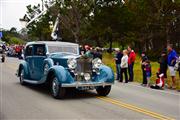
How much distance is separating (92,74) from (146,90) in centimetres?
339

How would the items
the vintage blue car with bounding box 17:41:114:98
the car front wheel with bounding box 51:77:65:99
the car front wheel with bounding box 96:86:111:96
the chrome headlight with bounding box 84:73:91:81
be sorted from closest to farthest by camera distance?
the car front wheel with bounding box 51:77:65:99, the vintage blue car with bounding box 17:41:114:98, the chrome headlight with bounding box 84:73:91:81, the car front wheel with bounding box 96:86:111:96

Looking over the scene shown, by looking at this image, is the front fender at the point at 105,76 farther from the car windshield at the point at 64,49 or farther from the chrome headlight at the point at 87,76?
the car windshield at the point at 64,49

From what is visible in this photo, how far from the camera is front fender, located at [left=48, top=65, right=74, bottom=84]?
13.9m

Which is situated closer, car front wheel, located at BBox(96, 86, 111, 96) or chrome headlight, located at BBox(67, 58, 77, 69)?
chrome headlight, located at BBox(67, 58, 77, 69)

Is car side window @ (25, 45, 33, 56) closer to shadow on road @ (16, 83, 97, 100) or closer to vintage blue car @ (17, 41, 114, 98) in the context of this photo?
vintage blue car @ (17, 41, 114, 98)

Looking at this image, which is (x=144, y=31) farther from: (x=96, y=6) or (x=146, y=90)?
(x=146, y=90)

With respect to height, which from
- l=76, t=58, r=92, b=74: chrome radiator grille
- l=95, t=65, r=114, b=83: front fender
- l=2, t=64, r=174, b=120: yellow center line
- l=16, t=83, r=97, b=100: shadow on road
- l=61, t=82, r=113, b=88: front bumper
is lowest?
l=2, t=64, r=174, b=120: yellow center line

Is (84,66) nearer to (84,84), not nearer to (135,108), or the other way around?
(84,84)

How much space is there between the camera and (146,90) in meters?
17.3

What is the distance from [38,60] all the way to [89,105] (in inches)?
165

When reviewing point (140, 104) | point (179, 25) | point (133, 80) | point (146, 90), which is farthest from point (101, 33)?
point (140, 104)

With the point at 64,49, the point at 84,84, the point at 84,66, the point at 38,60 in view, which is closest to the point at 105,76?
the point at 84,66

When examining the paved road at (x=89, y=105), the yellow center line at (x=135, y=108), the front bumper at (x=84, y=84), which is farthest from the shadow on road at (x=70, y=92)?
the yellow center line at (x=135, y=108)

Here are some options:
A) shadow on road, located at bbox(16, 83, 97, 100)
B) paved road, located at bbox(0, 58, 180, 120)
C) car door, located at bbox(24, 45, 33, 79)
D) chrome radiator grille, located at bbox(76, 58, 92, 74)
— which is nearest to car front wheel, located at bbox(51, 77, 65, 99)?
paved road, located at bbox(0, 58, 180, 120)
